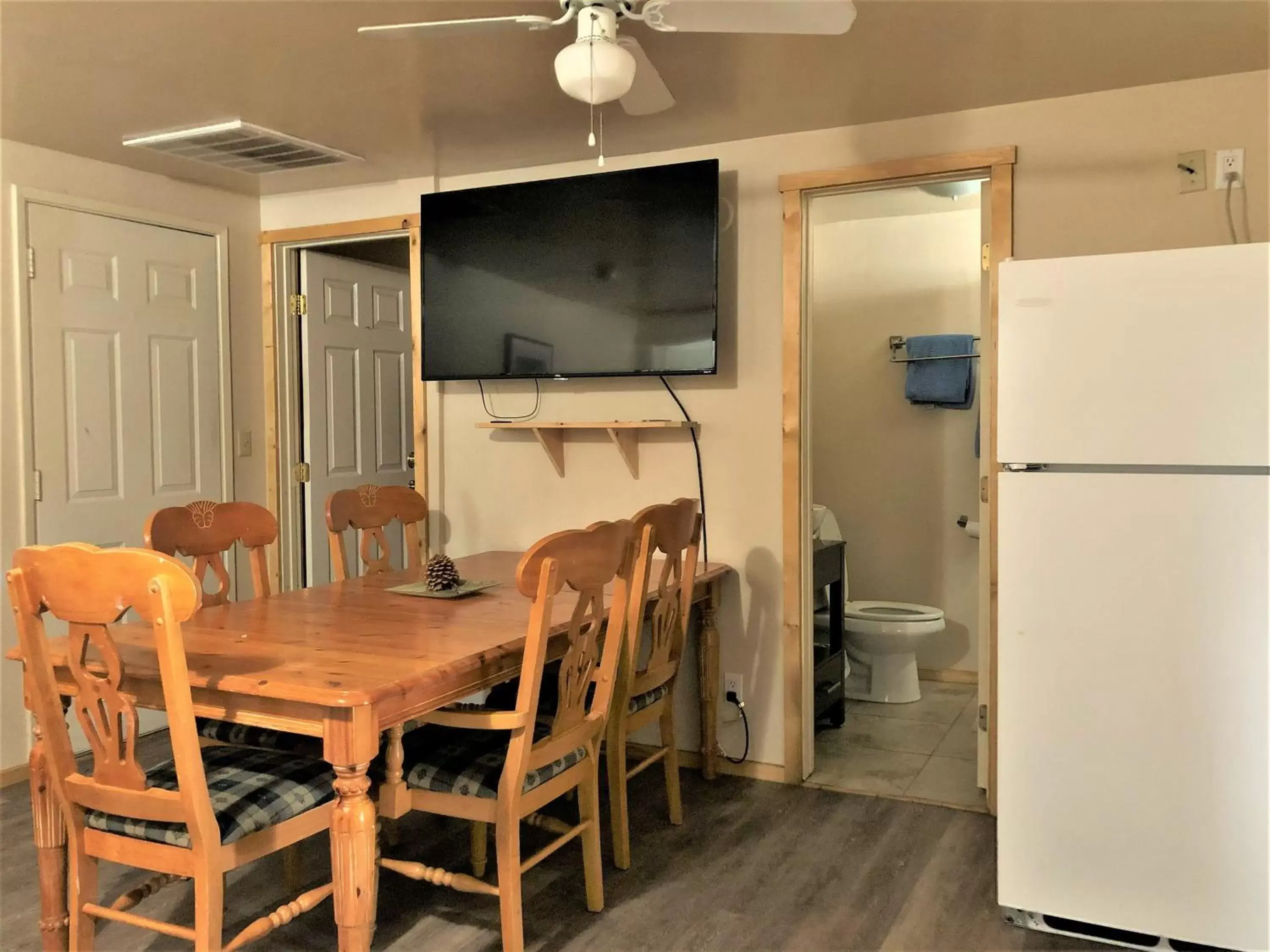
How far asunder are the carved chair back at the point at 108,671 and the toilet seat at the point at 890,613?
2.91m

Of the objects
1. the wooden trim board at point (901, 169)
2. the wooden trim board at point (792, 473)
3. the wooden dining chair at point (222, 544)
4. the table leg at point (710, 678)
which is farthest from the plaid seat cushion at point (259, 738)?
the wooden trim board at point (901, 169)

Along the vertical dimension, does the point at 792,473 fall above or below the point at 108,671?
above

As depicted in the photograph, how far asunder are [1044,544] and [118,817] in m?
2.05

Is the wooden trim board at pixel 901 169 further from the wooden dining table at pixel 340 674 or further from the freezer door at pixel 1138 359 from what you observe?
the wooden dining table at pixel 340 674

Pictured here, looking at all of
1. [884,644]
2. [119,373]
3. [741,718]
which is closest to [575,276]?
[741,718]

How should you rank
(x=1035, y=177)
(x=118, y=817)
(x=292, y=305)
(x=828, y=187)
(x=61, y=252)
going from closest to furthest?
1. (x=118, y=817)
2. (x=1035, y=177)
3. (x=828, y=187)
4. (x=61, y=252)
5. (x=292, y=305)

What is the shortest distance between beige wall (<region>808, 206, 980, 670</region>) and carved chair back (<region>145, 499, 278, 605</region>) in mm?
2576

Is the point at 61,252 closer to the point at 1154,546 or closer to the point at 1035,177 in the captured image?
the point at 1035,177

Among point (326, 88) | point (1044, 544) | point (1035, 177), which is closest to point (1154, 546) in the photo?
point (1044, 544)

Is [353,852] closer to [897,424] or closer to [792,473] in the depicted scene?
[792,473]

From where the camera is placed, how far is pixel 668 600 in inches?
113

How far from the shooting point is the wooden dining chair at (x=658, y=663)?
2.63 meters

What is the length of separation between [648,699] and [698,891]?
21.7 inches

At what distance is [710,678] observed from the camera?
3.41 meters
